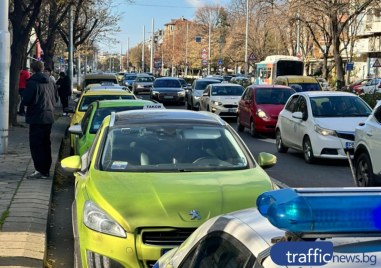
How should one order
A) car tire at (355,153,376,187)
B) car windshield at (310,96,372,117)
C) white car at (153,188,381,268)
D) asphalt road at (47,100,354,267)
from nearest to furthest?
white car at (153,188,381,268) < asphalt road at (47,100,354,267) < car tire at (355,153,376,187) < car windshield at (310,96,372,117)

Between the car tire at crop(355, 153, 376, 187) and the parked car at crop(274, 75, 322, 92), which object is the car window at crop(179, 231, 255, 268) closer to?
the car tire at crop(355, 153, 376, 187)

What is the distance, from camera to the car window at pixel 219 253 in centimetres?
216

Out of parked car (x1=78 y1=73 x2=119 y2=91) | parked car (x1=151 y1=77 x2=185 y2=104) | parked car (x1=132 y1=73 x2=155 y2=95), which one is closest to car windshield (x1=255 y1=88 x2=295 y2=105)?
parked car (x1=78 y1=73 x2=119 y2=91)

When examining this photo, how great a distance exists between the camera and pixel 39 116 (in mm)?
9508

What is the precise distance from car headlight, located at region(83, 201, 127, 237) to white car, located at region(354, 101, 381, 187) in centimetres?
517

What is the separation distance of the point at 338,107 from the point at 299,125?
90 centimetres

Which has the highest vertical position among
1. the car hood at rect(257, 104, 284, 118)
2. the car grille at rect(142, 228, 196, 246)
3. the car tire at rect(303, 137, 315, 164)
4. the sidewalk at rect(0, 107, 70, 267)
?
the car hood at rect(257, 104, 284, 118)

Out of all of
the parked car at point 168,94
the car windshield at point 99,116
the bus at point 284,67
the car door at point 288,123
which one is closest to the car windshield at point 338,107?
the car door at point 288,123

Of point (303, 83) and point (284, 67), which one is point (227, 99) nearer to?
point (303, 83)

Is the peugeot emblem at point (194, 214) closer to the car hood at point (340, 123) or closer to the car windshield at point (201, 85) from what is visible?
the car hood at point (340, 123)

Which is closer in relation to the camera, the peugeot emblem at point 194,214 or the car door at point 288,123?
the peugeot emblem at point 194,214

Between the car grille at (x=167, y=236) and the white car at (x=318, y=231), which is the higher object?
the white car at (x=318, y=231)

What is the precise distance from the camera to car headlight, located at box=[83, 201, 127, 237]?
4.55 m

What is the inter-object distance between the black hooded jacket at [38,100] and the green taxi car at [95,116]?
1.85 ft
